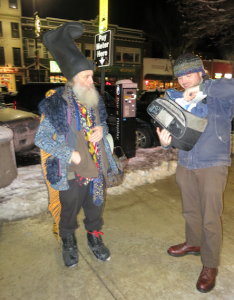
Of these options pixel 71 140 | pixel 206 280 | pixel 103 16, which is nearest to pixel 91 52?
pixel 103 16

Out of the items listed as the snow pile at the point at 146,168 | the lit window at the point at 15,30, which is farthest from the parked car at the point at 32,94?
the lit window at the point at 15,30

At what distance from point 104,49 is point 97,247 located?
441 cm

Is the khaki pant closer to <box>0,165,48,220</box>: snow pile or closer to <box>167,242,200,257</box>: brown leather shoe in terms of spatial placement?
<box>167,242,200,257</box>: brown leather shoe

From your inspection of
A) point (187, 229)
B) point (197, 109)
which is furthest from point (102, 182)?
point (197, 109)

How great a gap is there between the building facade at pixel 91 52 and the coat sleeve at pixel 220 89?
2496cm

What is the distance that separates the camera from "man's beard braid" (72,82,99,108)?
2.15 metres

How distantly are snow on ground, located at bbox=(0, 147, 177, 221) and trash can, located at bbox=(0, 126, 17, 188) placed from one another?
0.12 m

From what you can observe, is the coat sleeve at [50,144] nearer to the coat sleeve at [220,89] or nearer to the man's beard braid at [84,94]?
the man's beard braid at [84,94]

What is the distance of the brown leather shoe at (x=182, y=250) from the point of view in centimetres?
248

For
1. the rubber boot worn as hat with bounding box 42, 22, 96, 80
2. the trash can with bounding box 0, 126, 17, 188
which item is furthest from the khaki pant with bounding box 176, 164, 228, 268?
the trash can with bounding box 0, 126, 17, 188

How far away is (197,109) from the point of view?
1943 millimetres

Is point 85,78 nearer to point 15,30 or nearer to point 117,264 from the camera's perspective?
point 117,264

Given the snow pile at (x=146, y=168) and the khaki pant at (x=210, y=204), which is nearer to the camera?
the khaki pant at (x=210, y=204)

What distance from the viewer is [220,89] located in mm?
1808
